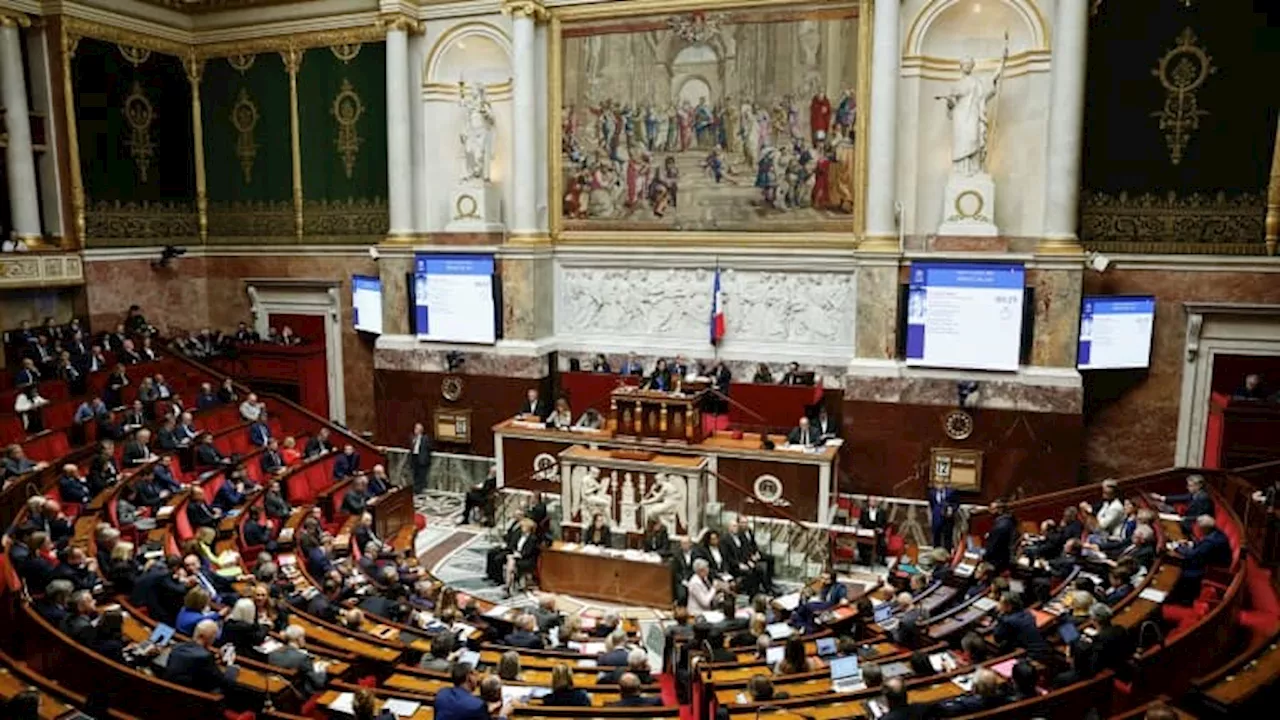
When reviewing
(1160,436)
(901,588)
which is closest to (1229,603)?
(901,588)

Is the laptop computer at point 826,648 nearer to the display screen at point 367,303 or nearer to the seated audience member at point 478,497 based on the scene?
the seated audience member at point 478,497

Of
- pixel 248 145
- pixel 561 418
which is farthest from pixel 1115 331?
pixel 248 145

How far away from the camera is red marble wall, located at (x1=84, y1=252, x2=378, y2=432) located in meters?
20.2

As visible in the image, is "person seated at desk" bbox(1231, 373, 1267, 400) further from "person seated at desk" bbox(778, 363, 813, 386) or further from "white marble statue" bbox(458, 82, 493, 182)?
"white marble statue" bbox(458, 82, 493, 182)

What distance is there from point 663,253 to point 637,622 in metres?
8.35

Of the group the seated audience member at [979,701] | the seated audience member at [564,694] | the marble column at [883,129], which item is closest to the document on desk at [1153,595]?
the seated audience member at [979,701]

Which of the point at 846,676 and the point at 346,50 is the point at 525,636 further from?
the point at 346,50

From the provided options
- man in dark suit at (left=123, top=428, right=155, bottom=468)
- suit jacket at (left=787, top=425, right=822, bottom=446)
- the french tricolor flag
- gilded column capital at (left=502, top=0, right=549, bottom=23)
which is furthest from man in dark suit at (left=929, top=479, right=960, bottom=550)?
man in dark suit at (left=123, top=428, right=155, bottom=468)

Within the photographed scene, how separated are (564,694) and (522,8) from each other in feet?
47.7

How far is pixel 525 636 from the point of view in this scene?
1016cm

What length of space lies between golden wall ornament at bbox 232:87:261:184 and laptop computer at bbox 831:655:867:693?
1889 cm

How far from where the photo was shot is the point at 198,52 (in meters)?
21.9

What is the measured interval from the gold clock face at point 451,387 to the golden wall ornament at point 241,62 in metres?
9.06

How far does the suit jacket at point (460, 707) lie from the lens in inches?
276
